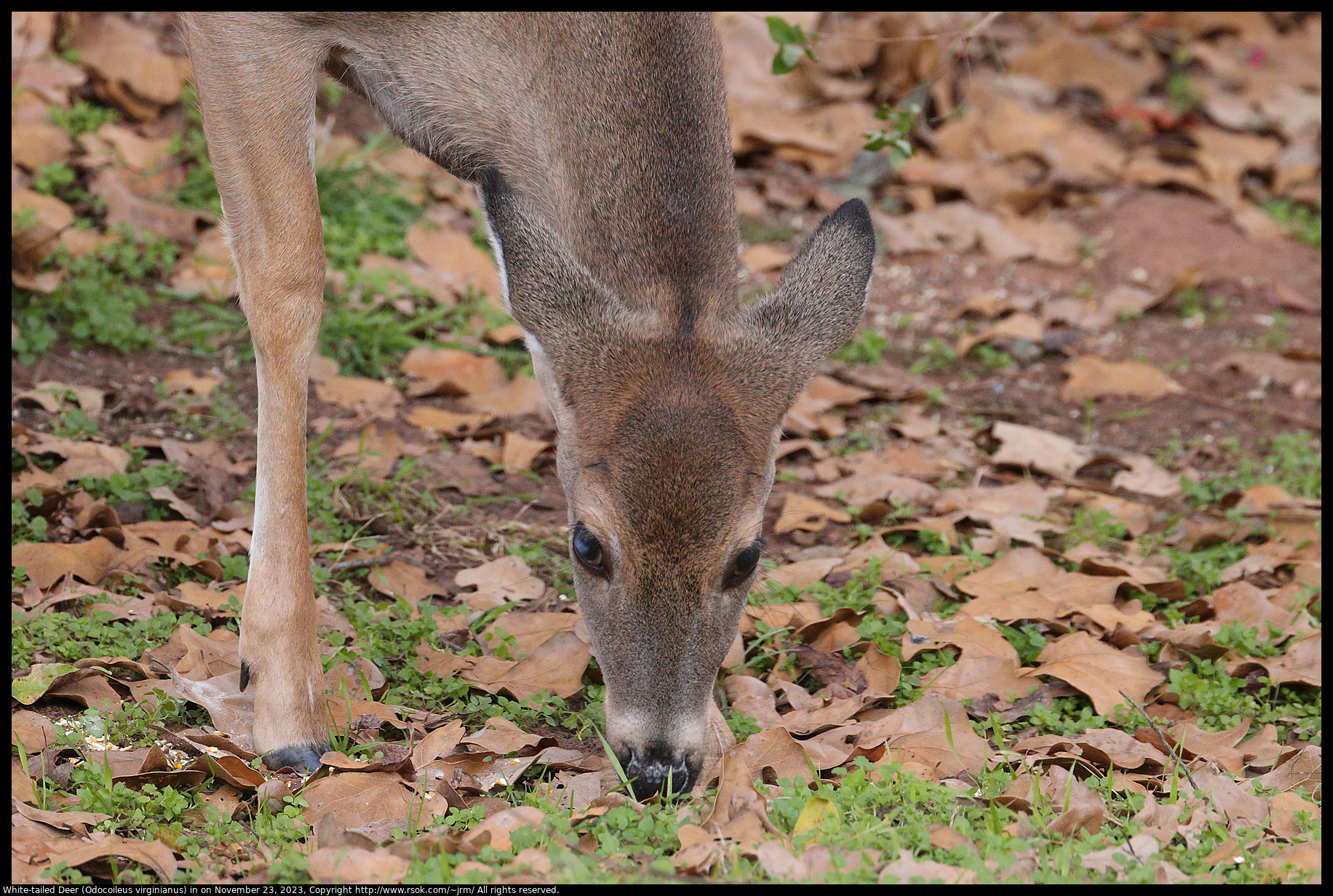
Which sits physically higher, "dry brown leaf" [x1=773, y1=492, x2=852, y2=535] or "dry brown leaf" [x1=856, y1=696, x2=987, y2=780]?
"dry brown leaf" [x1=856, y1=696, x2=987, y2=780]

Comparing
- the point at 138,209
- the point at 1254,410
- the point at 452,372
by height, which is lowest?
the point at 1254,410

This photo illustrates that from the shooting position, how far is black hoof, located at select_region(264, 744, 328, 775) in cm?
380

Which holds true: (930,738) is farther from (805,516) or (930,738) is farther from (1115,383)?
(1115,383)

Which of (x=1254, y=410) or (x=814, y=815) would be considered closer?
(x=814, y=815)

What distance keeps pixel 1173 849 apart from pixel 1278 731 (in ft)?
3.41

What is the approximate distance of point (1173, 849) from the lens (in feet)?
10.9

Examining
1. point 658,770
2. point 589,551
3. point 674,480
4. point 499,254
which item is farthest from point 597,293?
point 658,770

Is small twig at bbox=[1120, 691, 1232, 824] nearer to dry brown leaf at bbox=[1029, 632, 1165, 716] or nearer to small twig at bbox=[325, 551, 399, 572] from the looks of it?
dry brown leaf at bbox=[1029, 632, 1165, 716]

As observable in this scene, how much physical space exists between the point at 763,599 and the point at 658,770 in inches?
50.2

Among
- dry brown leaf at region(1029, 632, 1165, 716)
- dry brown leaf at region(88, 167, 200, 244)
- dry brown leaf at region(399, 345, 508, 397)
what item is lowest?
dry brown leaf at region(1029, 632, 1165, 716)

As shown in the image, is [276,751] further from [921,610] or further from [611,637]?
[921,610]

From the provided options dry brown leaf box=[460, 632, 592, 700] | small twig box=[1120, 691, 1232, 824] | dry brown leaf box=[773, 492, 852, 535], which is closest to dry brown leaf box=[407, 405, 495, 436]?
dry brown leaf box=[773, 492, 852, 535]

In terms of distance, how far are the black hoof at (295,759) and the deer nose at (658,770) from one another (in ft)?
2.90

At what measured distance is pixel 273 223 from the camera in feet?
13.8
